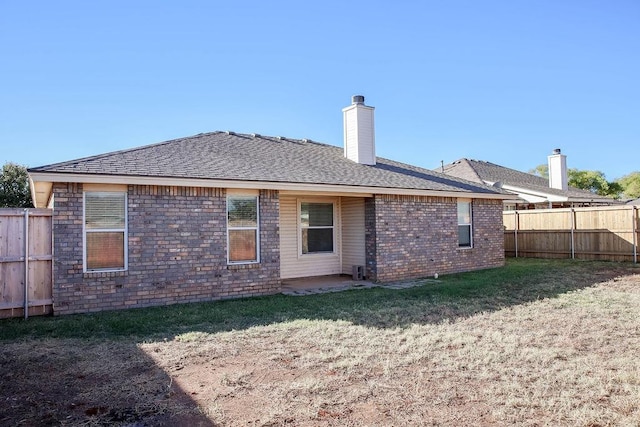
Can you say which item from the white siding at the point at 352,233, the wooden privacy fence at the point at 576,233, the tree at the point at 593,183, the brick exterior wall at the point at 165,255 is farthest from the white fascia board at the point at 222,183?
the tree at the point at 593,183

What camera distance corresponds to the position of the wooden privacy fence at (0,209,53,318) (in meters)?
7.74

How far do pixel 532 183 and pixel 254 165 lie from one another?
854 inches

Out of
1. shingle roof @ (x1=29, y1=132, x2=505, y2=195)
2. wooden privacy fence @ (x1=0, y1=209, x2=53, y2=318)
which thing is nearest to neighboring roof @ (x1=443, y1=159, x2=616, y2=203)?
shingle roof @ (x1=29, y1=132, x2=505, y2=195)

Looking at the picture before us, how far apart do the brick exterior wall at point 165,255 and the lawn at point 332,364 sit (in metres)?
0.56

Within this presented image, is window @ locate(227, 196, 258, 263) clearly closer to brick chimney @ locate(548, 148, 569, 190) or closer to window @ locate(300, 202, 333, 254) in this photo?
window @ locate(300, 202, 333, 254)

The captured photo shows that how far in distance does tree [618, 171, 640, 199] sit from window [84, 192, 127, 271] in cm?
5249

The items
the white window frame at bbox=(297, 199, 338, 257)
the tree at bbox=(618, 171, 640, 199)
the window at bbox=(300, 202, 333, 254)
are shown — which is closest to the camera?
the white window frame at bbox=(297, 199, 338, 257)

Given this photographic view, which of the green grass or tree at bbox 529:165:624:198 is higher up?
tree at bbox 529:165:624:198

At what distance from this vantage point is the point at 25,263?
7.81m

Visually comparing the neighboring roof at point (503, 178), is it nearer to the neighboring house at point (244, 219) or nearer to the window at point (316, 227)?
the neighboring house at point (244, 219)

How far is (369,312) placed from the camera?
7.70 metres

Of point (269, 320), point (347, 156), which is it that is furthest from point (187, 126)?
point (269, 320)

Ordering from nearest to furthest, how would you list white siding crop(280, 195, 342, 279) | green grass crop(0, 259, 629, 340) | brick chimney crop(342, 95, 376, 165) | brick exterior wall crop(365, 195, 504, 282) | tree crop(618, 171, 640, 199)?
green grass crop(0, 259, 629, 340)
brick exterior wall crop(365, 195, 504, 282)
white siding crop(280, 195, 342, 279)
brick chimney crop(342, 95, 376, 165)
tree crop(618, 171, 640, 199)

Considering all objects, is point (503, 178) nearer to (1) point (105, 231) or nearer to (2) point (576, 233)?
(2) point (576, 233)
